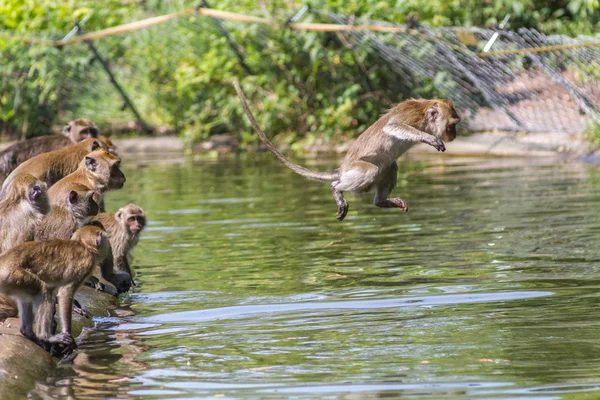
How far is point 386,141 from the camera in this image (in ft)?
29.7

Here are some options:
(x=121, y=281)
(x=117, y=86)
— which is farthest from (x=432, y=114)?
(x=117, y=86)

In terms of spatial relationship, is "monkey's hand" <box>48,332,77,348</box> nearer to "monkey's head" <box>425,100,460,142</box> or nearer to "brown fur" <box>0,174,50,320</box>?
"brown fur" <box>0,174,50,320</box>

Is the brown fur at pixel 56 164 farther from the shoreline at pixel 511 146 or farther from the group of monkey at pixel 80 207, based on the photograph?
the shoreline at pixel 511 146

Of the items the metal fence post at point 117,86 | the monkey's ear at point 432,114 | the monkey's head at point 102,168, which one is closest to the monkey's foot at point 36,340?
the monkey's head at point 102,168

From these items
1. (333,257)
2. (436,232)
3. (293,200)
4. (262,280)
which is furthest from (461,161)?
(262,280)

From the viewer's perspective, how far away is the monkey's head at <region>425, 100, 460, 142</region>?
891 cm

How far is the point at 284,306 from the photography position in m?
8.42

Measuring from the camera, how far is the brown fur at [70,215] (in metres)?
8.48

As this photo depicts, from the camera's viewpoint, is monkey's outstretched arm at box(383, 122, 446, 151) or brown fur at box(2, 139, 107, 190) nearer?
monkey's outstretched arm at box(383, 122, 446, 151)

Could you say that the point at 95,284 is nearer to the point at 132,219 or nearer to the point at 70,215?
the point at 132,219

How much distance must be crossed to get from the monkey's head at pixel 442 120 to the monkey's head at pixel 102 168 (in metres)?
2.42

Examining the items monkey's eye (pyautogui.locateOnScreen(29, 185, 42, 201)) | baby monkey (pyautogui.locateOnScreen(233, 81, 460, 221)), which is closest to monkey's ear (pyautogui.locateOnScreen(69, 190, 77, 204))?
monkey's eye (pyautogui.locateOnScreen(29, 185, 42, 201))

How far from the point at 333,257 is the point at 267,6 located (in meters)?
11.6

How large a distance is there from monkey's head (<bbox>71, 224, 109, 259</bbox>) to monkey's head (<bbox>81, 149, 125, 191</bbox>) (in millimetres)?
1651
